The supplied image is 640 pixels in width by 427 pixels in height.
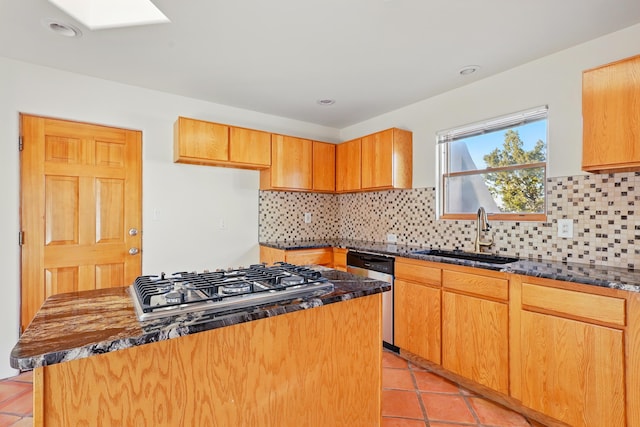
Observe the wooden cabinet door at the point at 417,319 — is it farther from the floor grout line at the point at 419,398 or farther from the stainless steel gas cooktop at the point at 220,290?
the stainless steel gas cooktop at the point at 220,290

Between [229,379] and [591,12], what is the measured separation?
269 centimetres

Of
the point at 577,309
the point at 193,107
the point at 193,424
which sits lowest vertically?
the point at 193,424

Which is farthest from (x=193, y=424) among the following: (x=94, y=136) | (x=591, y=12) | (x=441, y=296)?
(x=591, y=12)

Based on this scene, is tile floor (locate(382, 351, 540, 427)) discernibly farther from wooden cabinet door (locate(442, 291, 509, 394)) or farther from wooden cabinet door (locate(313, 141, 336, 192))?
wooden cabinet door (locate(313, 141, 336, 192))

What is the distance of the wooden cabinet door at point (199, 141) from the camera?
2.88 meters

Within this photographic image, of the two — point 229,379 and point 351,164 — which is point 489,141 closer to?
point 351,164

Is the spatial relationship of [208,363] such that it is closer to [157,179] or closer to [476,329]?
[476,329]

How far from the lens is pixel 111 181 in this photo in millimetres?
2799

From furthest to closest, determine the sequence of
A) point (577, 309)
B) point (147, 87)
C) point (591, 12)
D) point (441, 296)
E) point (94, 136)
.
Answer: point (147, 87) → point (94, 136) → point (441, 296) → point (591, 12) → point (577, 309)

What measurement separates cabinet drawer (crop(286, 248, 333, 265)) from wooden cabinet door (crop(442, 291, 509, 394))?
4.62 feet

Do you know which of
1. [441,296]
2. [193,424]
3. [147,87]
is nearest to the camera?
[193,424]

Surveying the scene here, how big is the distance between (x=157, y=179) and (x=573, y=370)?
343 cm

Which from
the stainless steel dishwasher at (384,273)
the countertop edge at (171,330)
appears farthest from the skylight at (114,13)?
the stainless steel dishwasher at (384,273)

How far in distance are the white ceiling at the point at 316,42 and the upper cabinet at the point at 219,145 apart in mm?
376
